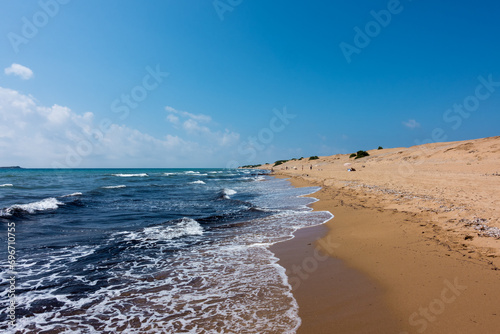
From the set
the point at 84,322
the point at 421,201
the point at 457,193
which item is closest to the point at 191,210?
the point at 84,322

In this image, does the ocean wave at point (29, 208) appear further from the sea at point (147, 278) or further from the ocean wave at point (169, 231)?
the ocean wave at point (169, 231)

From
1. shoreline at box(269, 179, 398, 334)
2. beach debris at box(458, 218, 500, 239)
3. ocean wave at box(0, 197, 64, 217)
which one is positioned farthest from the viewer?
ocean wave at box(0, 197, 64, 217)

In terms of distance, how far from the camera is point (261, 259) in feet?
21.6

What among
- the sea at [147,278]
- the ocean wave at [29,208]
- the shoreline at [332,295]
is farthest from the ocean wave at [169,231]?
the ocean wave at [29,208]

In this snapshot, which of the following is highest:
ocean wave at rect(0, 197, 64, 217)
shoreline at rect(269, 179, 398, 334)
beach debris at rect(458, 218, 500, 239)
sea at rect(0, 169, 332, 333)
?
beach debris at rect(458, 218, 500, 239)

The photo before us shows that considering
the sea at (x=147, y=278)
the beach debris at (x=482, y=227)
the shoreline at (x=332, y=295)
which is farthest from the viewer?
the beach debris at (x=482, y=227)

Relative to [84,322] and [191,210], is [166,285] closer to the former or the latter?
[84,322]

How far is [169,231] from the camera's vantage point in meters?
10.1

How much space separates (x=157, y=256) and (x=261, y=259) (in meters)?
3.19

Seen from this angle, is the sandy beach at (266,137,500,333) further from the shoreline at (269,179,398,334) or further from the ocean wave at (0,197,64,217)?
the ocean wave at (0,197,64,217)

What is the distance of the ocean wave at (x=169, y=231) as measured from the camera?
30.3 feet

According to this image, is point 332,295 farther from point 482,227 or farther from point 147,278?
point 482,227

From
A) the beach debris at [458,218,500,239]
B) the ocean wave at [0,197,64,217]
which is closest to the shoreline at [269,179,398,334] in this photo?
the beach debris at [458,218,500,239]

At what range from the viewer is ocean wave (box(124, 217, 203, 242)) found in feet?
30.3
